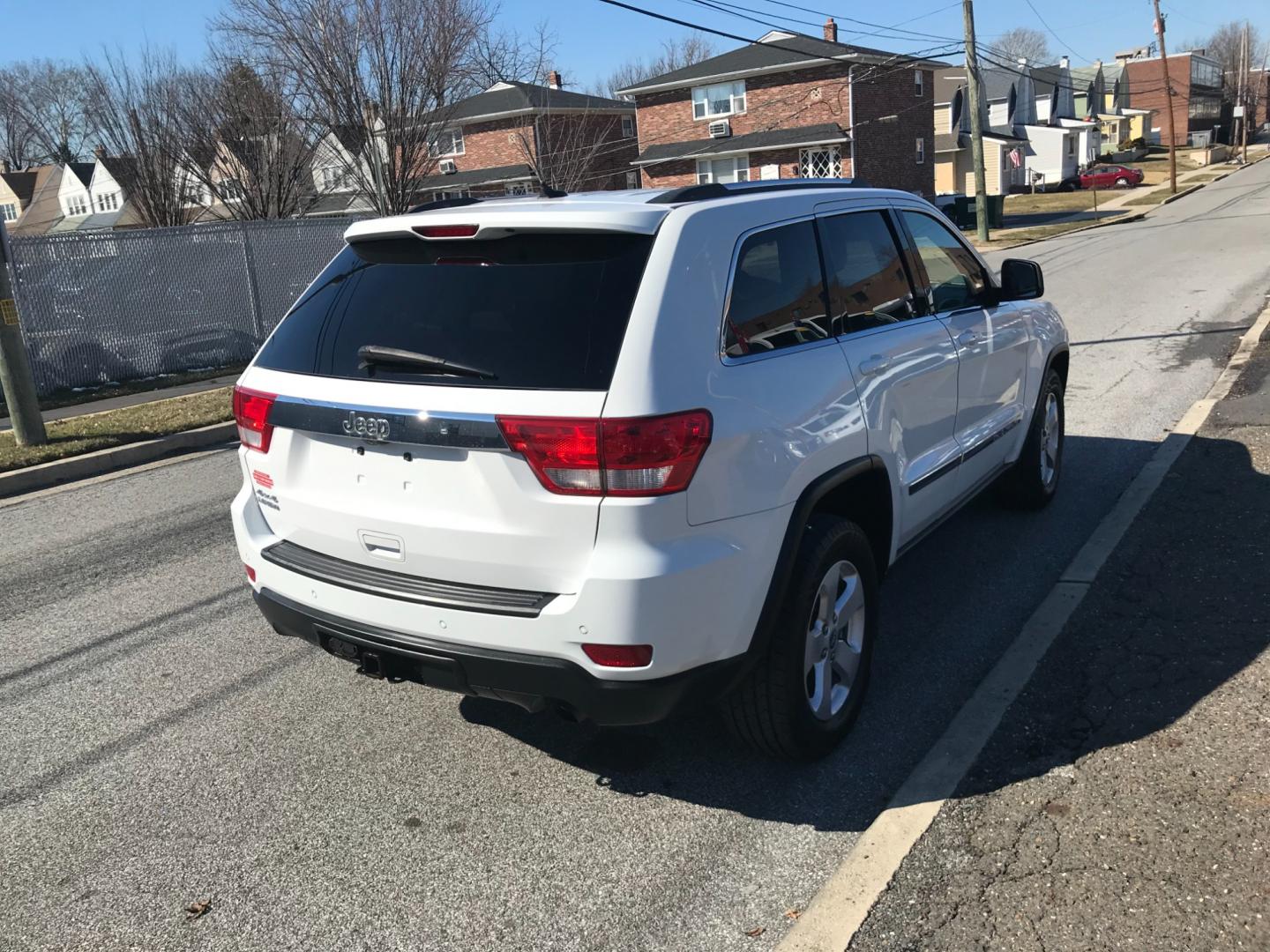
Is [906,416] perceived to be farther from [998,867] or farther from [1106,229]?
[1106,229]

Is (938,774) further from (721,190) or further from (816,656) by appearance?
(721,190)

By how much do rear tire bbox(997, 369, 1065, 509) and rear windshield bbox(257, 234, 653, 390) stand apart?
3.47m

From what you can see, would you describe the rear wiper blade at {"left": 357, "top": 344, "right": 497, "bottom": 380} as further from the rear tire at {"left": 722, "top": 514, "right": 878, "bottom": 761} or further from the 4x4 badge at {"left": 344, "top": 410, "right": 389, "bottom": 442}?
the rear tire at {"left": 722, "top": 514, "right": 878, "bottom": 761}

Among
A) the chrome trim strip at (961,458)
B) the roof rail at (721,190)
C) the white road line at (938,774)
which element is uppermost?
the roof rail at (721,190)

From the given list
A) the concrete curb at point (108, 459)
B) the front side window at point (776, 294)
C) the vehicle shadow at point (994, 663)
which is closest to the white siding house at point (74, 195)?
the concrete curb at point (108, 459)

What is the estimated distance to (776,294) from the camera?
355cm

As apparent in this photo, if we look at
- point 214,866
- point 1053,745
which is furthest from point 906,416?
point 214,866

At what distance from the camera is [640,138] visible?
1788 inches

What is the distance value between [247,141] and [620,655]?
871 inches

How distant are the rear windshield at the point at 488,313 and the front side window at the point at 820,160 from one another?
130ft

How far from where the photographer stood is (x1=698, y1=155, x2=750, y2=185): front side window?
4319 centimetres

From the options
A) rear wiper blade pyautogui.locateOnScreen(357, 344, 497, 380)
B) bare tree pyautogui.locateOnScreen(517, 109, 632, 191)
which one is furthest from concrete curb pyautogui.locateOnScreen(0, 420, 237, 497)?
bare tree pyautogui.locateOnScreen(517, 109, 632, 191)

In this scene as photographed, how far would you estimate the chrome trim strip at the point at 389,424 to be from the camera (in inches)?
117

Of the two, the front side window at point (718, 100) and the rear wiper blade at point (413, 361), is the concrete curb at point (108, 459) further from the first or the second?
the front side window at point (718, 100)
